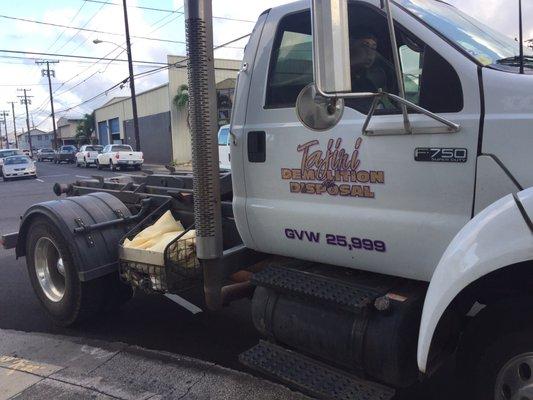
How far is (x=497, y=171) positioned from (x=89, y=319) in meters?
3.77

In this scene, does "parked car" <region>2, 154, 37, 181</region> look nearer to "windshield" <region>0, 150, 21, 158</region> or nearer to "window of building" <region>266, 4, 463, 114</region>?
"windshield" <region>0, 150, 21, 158</region>

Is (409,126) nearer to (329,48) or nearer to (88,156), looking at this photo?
(329,48)

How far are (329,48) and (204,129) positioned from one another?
4.48 ft

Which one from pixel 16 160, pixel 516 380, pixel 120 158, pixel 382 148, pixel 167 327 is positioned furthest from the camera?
pixel 120 158

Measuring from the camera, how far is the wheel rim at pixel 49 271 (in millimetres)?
4801

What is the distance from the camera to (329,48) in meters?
2.05

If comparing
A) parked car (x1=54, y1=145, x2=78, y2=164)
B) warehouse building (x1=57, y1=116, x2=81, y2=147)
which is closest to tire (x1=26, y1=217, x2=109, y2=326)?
parked car (x1=54, y1=145, x2=78, y2=164)

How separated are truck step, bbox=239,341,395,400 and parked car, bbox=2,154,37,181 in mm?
30763

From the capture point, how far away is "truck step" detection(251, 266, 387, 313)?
8.77 feet

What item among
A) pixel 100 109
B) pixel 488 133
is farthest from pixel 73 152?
pixel 488 133

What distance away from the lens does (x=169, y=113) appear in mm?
38594

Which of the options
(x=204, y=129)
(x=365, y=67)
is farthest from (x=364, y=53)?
(x=204, y=129)

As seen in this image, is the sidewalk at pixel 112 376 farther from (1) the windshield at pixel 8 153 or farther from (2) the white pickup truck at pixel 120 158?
(1) the windshield at pixel 8 153

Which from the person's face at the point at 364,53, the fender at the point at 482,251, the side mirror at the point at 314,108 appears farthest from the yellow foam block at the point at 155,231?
the fender at the point at 482,251
